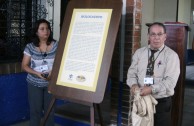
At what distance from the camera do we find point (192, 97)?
6.73 meters

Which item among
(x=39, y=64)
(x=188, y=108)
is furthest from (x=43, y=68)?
(x=188, y=108)

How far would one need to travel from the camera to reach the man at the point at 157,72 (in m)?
2.78

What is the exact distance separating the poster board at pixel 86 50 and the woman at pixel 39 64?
360mm

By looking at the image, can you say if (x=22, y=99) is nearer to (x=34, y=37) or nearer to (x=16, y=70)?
A: (x=16, y=70)

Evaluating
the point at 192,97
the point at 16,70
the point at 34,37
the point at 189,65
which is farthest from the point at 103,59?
the point at 189,65

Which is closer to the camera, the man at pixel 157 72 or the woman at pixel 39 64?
the man at pixel 157 72

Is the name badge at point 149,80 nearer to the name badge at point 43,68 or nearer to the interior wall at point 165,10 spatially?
the name badge at point 43,68

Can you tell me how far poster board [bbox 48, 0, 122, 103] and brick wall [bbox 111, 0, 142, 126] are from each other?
0.64 meters

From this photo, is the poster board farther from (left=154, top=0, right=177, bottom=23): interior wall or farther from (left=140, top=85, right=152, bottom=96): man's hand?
(left=154, top=0, right=177, bottom=23): interior wall

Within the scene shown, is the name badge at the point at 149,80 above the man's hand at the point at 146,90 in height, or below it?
above

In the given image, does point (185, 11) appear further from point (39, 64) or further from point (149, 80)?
point (149, 80)

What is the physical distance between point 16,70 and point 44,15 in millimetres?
1049

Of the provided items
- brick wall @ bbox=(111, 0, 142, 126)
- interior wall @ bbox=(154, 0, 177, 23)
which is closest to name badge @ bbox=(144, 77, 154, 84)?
brick wall @ bbox=(111, 0, 142, 126)

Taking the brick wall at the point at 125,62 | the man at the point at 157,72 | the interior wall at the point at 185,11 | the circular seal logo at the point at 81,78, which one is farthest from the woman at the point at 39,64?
the interior wall at the point at 185,11
